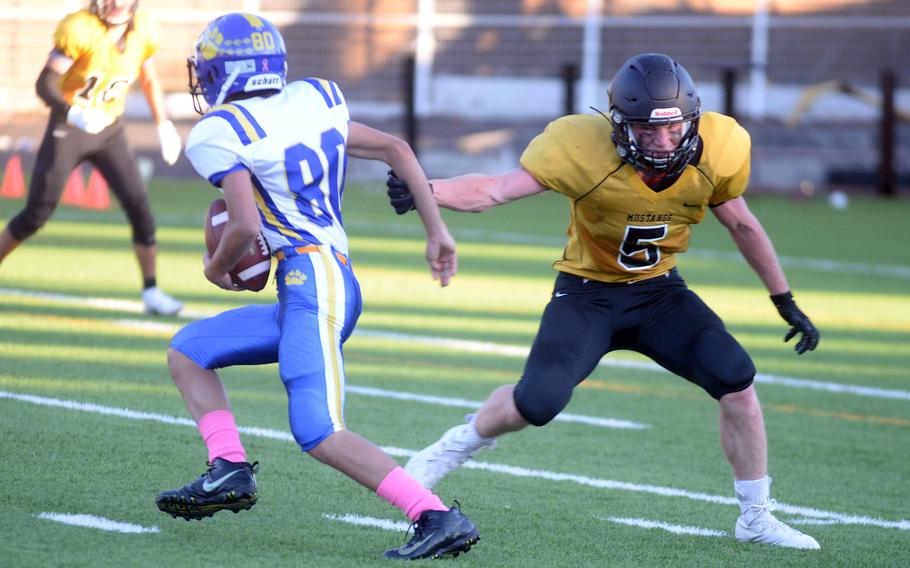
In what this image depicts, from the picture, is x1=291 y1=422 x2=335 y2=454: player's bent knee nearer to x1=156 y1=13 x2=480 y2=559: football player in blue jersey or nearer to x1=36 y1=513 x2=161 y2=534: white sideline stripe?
x1=156 y1=13 x2=480 y2=559: football player in blue jersey

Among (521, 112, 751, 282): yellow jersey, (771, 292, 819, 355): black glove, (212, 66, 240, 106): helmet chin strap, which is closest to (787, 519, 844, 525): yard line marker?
(771, 292, 819, 355): black glove

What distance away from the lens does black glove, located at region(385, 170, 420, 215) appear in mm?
4652

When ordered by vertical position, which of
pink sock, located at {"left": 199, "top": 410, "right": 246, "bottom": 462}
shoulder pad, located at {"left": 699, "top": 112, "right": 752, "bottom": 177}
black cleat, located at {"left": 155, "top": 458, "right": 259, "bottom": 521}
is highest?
shoulder pad, located at {"left": 699, "top": 112, "right": 752, "bottom": 177}

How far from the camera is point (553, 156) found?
4.88 m

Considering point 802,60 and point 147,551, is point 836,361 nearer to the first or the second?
point 147,551

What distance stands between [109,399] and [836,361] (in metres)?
4.50

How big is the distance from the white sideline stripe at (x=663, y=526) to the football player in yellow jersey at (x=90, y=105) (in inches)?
185

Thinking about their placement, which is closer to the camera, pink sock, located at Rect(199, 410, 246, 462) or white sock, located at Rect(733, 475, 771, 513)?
pink sock, located at Rect(199, 410, 246, 462)

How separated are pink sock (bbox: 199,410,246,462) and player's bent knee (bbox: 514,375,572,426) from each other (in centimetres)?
92

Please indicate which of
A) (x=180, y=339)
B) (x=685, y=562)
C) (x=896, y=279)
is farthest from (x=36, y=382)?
(x=896, y=279)

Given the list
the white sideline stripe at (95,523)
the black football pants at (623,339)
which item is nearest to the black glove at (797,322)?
the black football pants at (623,339)

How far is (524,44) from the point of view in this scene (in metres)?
30.7

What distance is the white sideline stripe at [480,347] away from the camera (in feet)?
25.9

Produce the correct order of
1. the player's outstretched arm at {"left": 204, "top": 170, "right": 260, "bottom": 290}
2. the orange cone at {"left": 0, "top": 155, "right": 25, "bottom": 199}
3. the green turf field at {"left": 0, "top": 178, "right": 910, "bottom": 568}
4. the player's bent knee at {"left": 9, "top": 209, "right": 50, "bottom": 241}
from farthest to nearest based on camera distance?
1. the orange cone at {"left": 0, "top": 155, "right": 25, "bottom": 199}
2. the player's bent knee at {"left": 9, "top": 209, "right": 50, "bottom": 241}
3. the green turf field at {"left": 0, "top": 178, "right": 910, "bottom": 568}
4. the player's outstretched arm at {"left": 204, "top": 170, "right": 260, "bottom": 290}
